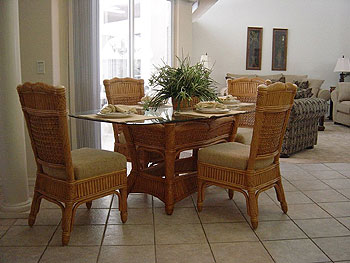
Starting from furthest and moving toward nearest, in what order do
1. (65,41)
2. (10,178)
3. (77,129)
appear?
(77,129), (65,41), (10,178)

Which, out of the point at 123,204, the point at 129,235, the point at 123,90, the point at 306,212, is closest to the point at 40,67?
the point at 123,90

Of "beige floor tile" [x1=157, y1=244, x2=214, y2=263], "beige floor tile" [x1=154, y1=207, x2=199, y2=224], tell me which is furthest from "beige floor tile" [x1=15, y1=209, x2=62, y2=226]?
"beige floor tile" [x1=157, y1=244, x2=214, y2=263]

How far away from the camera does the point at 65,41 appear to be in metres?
4.20

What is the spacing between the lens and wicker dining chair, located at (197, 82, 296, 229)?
8.75 feet

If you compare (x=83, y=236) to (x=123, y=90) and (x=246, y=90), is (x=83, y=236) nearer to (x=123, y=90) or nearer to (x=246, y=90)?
(x=123, y=90)

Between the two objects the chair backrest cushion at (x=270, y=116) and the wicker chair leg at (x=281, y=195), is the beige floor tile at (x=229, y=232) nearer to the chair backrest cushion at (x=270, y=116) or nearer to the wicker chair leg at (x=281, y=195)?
the wicker chair leg at (x=281, y=195)

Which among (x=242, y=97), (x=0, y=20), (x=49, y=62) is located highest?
(x=0, y=20)

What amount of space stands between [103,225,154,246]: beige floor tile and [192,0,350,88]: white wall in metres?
6.30

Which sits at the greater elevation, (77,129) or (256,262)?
(77,129)

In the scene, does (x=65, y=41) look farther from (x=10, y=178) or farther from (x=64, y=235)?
(x=64, y=235)

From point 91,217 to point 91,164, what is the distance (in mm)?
591

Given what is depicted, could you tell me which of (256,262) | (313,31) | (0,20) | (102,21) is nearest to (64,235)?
(256,262)

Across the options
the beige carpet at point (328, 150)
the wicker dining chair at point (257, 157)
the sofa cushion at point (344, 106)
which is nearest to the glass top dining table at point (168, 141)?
the wicker dining chair at point (257, 157)

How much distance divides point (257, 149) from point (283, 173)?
178cm
